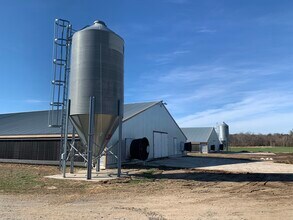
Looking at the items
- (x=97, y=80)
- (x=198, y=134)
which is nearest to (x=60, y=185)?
(x=97, y=80)

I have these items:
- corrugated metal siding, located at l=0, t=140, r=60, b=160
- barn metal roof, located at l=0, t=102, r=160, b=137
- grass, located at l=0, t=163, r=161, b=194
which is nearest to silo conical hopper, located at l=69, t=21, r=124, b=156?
grass, located at l=0, t=163, r=161, b=194

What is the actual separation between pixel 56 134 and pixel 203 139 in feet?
120

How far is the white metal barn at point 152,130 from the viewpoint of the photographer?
24.3 metres

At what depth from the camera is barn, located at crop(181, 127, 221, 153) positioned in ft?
184

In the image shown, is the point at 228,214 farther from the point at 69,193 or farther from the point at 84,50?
the point at 84,50

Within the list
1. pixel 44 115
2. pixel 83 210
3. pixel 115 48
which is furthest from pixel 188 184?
pixel 44 115

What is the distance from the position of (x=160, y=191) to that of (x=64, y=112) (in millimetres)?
8732

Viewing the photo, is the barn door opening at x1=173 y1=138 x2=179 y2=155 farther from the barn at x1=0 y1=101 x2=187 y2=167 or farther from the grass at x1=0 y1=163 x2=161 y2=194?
the grass at x1=0 y1=163 x2=161 y2=194

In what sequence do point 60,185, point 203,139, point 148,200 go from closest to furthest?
point 148,200, point 60,185, point 203,139

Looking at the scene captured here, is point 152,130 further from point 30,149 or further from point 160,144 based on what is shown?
point 30,149

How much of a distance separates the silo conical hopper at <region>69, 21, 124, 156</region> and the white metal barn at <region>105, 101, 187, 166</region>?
219 inches

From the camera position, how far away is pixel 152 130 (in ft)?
96.7

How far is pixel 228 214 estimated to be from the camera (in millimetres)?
8109

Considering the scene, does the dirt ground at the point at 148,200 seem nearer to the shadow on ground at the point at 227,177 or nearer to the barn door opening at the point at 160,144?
the shadow on ground at the point at 227,177
